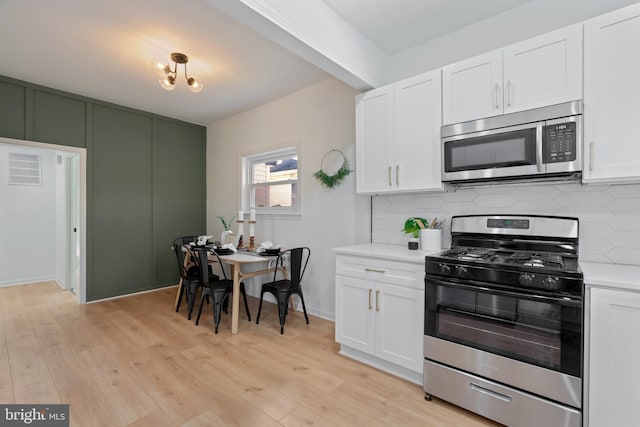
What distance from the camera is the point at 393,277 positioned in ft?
7.33

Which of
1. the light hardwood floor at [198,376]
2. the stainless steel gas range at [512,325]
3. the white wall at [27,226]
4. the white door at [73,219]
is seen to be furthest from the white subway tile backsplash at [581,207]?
the white wall at [27,226]

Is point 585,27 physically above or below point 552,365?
above

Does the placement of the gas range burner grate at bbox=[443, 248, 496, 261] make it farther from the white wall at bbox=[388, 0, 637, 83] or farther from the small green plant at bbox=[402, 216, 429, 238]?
the white wall at bbox=[388, 0, 637, 83]

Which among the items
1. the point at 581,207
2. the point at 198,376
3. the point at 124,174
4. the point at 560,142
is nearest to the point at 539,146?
the point at 560,142

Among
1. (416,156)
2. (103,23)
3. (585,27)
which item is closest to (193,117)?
(103,23)

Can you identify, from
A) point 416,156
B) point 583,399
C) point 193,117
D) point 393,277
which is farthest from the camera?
point 193,117

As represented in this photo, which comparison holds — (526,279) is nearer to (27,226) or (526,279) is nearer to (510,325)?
(510,325)

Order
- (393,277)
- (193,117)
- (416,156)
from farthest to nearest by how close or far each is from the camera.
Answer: (193,117) < (416,156) < (393,277)

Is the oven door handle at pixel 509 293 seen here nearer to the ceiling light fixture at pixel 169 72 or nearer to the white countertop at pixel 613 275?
the white countertop at pixel 613 275

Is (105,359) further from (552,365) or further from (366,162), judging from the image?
(552,365)

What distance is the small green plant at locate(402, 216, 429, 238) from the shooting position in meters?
2.54

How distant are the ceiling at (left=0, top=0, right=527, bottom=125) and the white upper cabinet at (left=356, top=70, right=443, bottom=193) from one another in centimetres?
54

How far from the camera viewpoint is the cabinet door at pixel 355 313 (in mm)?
2371

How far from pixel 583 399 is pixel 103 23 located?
4151mm
